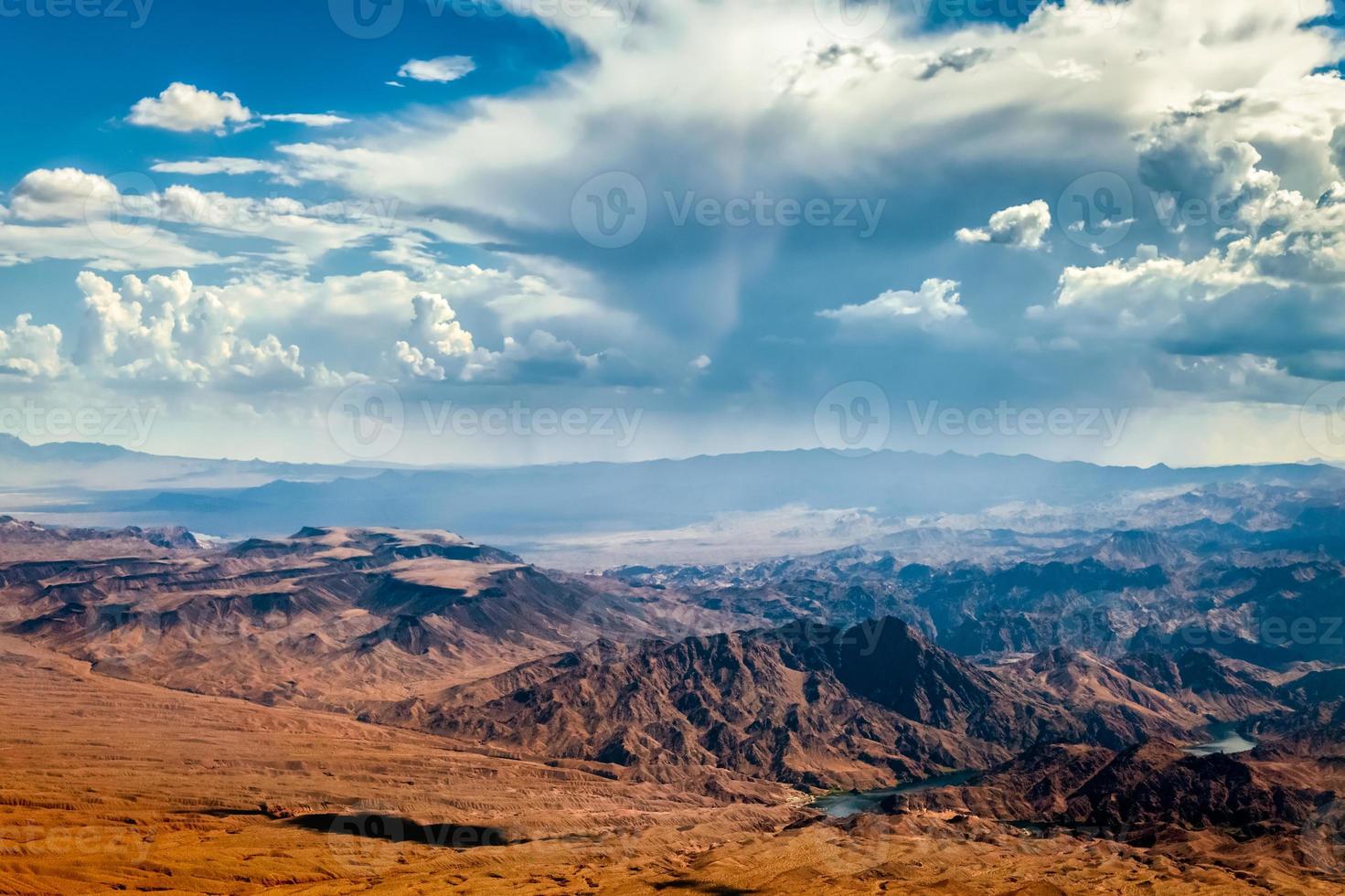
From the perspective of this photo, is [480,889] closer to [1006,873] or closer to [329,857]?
[329,857]

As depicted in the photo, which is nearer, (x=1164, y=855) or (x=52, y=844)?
(x=52, y=844)

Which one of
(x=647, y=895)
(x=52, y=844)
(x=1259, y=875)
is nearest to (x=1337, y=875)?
(x=1259, y=875)

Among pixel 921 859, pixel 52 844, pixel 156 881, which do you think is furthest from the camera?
pixel 921 859

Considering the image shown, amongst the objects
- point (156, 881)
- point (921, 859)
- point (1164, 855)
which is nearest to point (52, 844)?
point (156, 881)

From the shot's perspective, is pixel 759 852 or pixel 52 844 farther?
pixel 759 852

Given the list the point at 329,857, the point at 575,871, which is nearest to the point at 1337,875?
the point at 575,871

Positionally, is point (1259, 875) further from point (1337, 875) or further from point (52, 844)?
point (52, 844)

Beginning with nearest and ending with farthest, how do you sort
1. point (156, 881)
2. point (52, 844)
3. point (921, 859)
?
point (156, 881)
point (52, 844)
point (921, 859)

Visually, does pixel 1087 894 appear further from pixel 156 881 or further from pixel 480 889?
pixel 156 881
